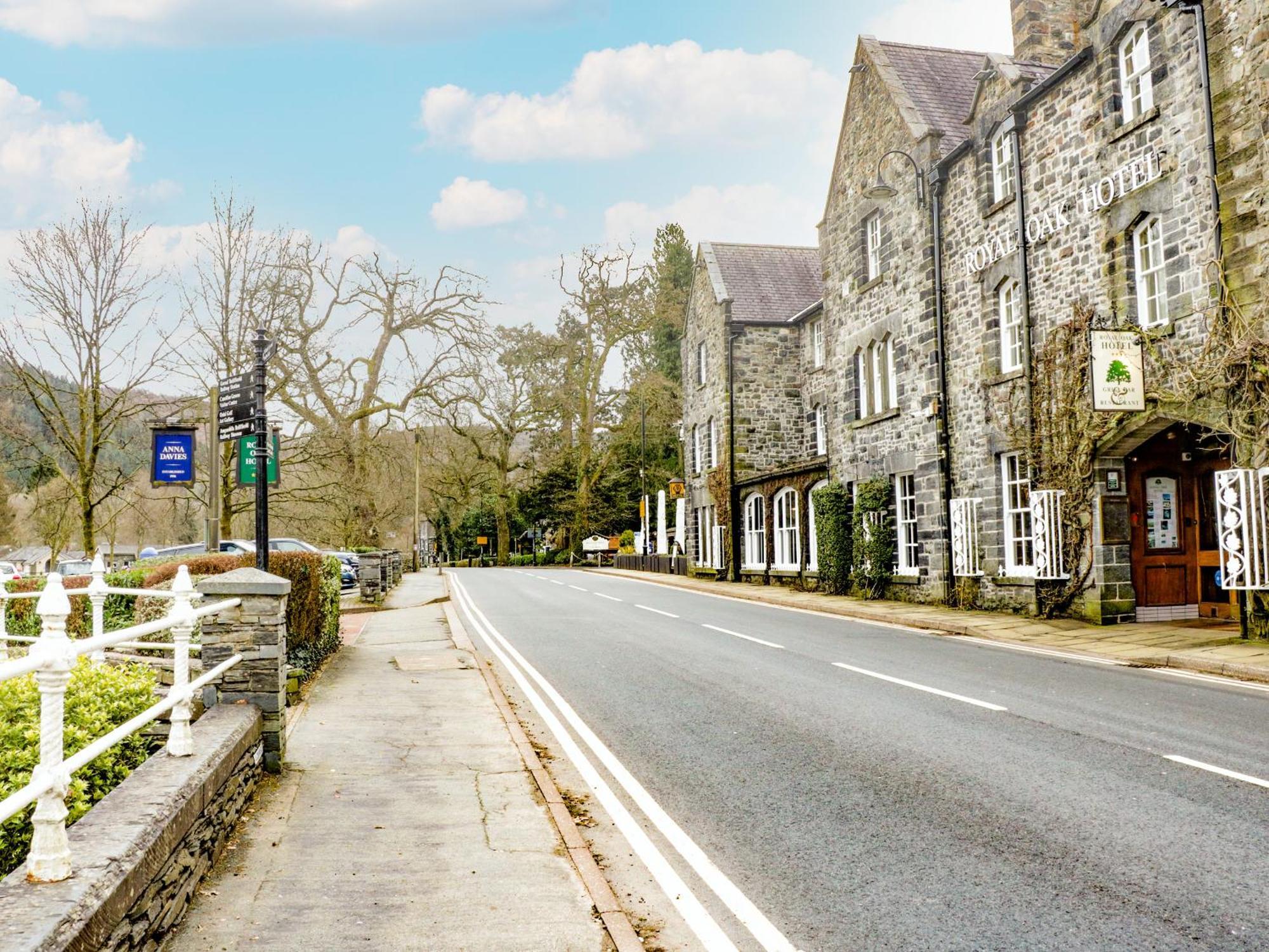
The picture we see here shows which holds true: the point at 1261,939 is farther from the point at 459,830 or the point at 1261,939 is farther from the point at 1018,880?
the point at 459,830

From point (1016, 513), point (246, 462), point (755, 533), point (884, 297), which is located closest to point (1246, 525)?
point (1016, 513)

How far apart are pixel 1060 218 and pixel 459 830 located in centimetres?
1549

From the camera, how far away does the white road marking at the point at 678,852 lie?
4.17 meters

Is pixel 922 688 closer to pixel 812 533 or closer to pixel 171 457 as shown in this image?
pixel 171 457

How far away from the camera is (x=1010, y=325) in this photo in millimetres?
18672

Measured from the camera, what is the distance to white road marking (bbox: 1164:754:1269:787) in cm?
627

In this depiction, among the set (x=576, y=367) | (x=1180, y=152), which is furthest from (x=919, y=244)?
(x=576, y=367)

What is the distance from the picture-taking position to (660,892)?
15.5 feet

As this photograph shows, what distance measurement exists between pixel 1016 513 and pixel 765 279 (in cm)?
1940

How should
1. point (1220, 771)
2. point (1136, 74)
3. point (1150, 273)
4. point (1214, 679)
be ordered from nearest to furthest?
point (1220, 771) < point (1214, 679) < point (1150, 273) < point (1136, 74)

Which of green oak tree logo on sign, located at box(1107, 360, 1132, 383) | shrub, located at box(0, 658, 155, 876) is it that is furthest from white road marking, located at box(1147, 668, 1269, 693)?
shrub, located at box(0, 658, 155, 876)

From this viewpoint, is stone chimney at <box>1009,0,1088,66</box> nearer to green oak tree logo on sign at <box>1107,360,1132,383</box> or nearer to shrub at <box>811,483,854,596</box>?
green oak tree logo on sign at <box>1107,360,1132,383</box>

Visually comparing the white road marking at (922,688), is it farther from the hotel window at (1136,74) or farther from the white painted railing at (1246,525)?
the hotel window at (1136,74)

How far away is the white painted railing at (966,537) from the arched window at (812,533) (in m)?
6.11
